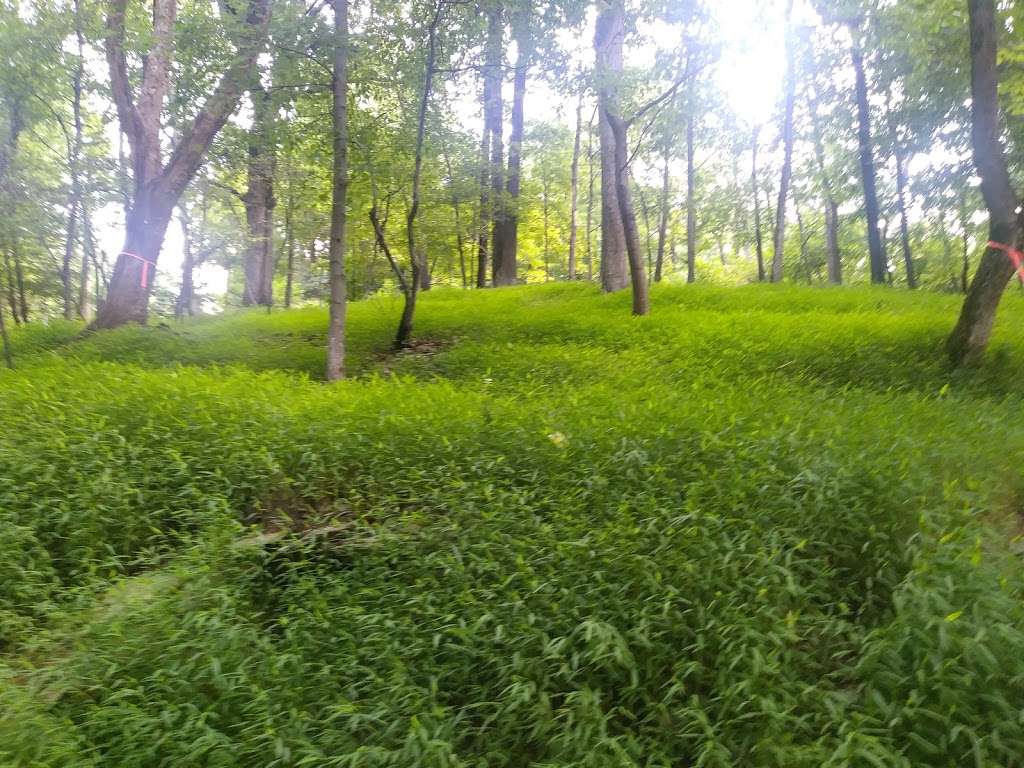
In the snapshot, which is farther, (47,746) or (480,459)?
(480,459)

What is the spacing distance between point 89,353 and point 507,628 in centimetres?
799

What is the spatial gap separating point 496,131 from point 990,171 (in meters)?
11.8

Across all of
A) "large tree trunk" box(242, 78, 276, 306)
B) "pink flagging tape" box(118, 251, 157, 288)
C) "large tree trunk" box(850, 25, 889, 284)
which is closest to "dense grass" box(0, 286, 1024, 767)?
"pink flagging tape" box(118, 251, 157, 288)

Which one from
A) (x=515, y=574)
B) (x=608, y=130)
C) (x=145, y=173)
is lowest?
(x=515, y=574)

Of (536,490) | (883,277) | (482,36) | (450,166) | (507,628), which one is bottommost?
(507,628)

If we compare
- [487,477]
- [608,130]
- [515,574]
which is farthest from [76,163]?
[515,574]

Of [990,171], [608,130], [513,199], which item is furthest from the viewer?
[513,199]

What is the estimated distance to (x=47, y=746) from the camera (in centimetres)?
247

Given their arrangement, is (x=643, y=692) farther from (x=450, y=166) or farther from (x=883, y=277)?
(x=883, y=277)

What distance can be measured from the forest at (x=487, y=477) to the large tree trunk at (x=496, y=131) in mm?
87

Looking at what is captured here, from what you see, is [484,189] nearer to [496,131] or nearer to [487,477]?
[496,131]

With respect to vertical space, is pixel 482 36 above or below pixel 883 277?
above

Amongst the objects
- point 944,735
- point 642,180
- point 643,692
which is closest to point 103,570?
point 643,692

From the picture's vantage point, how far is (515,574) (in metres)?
3.46
